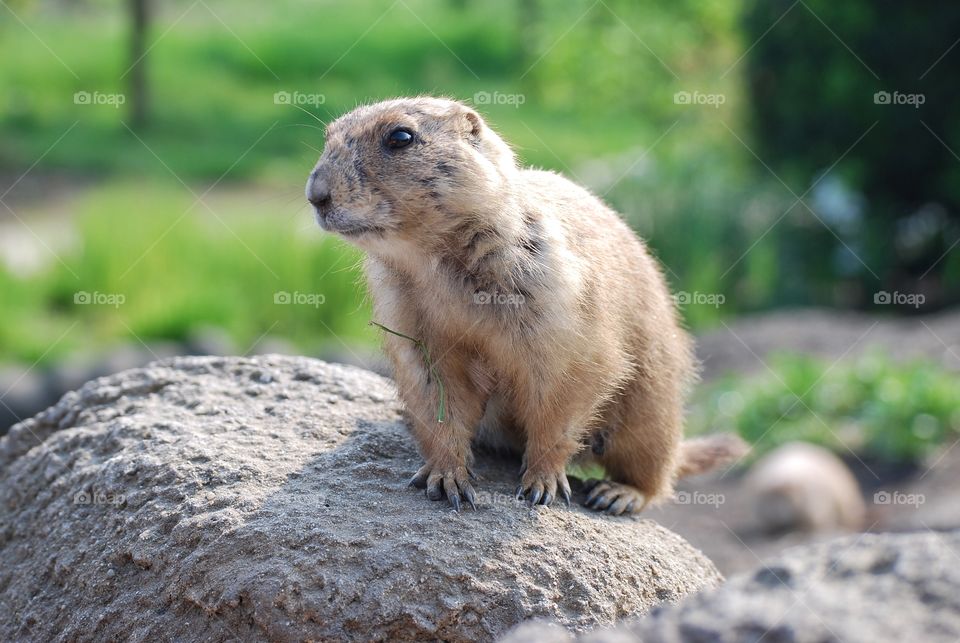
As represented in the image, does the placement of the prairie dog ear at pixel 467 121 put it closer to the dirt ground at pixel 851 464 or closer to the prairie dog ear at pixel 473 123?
the prairie dog ear at pixel 473 123

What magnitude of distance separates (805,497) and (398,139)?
531cm

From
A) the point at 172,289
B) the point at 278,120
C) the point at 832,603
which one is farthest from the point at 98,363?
the point at 278,120

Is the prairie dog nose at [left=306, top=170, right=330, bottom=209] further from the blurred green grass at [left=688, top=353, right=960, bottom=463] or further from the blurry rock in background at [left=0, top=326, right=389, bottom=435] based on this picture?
the blurred green grass at [left=688, top=353, right=960, bottom=463]

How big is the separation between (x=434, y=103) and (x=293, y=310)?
25.2ft

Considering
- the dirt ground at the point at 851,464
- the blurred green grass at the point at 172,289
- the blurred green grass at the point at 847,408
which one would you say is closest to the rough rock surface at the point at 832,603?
the dirt ground at the point at 851,464

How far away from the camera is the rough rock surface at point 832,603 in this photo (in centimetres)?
252

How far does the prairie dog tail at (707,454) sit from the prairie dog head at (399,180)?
2069 millimetres

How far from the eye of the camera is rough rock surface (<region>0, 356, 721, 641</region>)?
3.82 metres

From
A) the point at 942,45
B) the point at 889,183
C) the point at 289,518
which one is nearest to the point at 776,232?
the point at 889,183

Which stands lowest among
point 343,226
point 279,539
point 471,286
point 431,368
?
point 279,539

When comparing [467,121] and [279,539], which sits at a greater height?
[467,121]

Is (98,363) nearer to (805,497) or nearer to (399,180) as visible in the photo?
(805,497)

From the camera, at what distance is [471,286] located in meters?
4.45

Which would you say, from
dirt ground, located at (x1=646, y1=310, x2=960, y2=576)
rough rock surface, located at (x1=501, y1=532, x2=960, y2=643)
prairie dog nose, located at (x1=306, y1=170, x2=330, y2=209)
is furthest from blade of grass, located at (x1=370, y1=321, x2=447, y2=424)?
dirt ground, located at (x1=646, y1=310, x2=960, y2=576)
